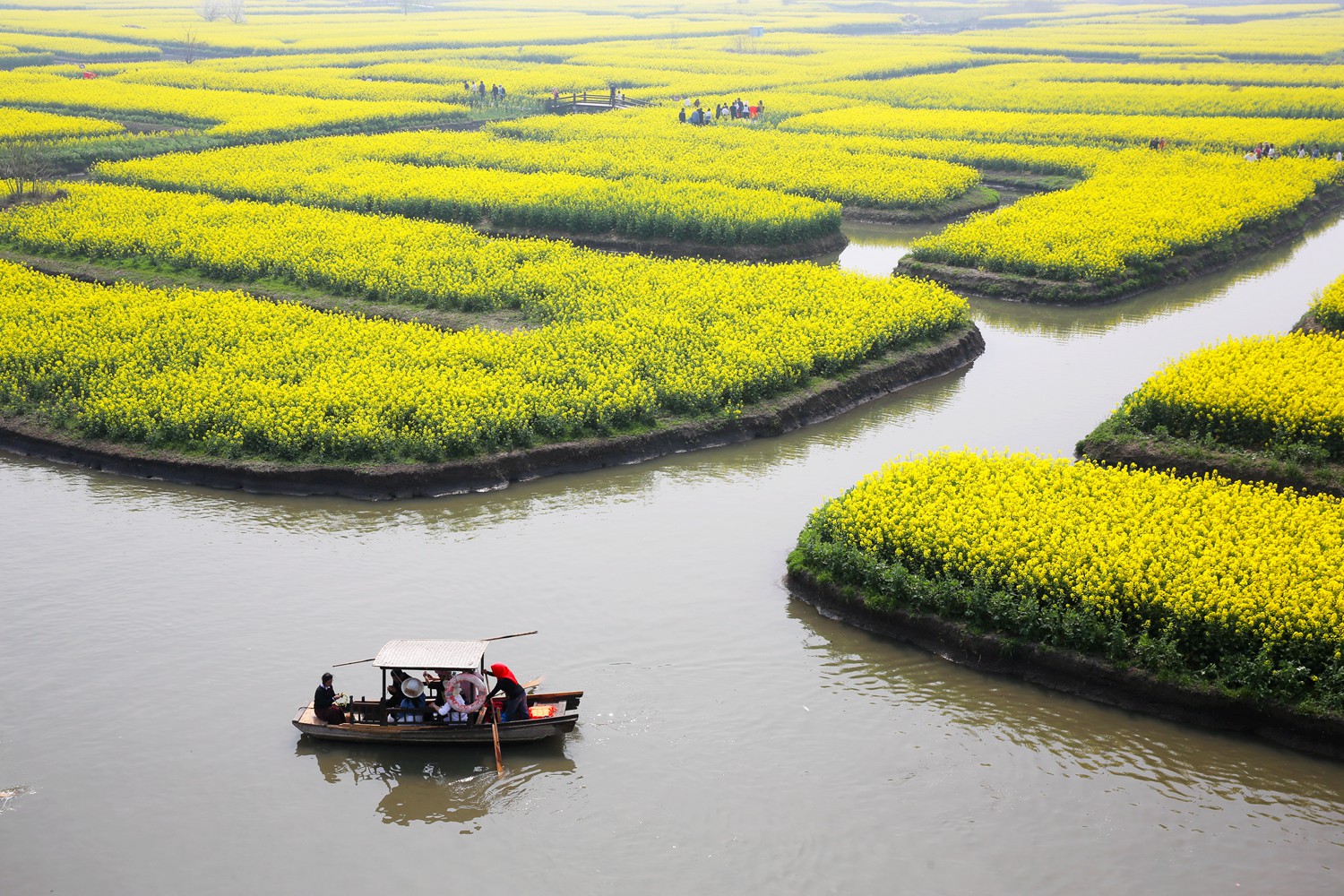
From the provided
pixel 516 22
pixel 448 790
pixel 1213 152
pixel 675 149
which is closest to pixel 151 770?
pixel 448 790

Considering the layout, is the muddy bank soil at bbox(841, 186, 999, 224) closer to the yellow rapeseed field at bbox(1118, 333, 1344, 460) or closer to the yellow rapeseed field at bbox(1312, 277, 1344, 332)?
the yellow rapeseed field at bbox(1312, 277, 1344, 332)

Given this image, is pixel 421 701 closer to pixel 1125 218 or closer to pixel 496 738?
pixel 496 738

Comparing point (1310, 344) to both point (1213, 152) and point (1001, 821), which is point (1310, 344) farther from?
point (1213, 152)

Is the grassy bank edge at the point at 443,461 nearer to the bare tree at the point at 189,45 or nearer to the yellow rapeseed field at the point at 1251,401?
the yellow rapeseed field at the point at 1251,401

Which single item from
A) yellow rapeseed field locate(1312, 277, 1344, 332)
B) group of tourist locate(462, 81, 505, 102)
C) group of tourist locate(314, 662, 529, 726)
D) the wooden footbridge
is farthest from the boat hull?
group of tourist locate(462, 81, 505, 102)

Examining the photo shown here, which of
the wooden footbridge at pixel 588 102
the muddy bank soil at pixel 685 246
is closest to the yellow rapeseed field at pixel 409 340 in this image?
the muddy bank soil at pixel 685 246

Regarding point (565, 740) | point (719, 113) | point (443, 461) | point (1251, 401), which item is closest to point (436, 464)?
point (443, 461)
